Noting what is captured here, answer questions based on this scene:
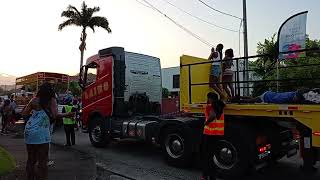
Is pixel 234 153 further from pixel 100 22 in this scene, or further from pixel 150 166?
pixel 100 22

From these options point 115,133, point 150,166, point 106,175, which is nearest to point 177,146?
point 150,166

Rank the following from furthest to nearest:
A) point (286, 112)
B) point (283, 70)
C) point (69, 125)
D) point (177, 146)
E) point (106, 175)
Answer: point (283, 70) → point (69, 125) → point (177, 146) → point (106, 175) → point (286, 112)

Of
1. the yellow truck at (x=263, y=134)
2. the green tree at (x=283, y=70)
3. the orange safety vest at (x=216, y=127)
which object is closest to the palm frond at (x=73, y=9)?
the green tree at (x=283, y=70)

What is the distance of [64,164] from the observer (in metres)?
9.52

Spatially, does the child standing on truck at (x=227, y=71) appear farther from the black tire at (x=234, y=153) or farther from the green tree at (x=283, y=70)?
the black tire at (x=234, y=153)

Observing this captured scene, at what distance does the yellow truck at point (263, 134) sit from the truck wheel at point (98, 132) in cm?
404

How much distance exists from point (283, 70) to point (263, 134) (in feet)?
24.5

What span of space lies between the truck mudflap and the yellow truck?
160 cm

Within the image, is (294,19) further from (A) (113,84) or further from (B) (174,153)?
(A) (113,84)

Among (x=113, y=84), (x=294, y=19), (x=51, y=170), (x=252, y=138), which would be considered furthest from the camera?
(x=113, y=84)

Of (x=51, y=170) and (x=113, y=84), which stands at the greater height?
(x=113, y=84)

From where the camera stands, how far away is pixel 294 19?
10.5 metres

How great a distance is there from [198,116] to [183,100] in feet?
2.00

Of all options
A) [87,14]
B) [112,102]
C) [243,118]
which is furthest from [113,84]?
[87,14]
